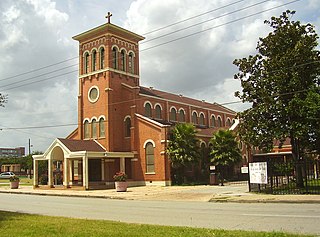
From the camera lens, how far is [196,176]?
4375cm

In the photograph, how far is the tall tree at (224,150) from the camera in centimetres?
4138

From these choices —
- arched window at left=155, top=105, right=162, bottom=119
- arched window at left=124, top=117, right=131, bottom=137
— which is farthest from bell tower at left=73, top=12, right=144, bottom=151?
arched window at left=155, top=105, right=162, bottom=119

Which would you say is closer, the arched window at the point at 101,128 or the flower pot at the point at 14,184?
the flower pot at the point at 14,184

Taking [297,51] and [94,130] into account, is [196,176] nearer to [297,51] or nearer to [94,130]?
[94,130]

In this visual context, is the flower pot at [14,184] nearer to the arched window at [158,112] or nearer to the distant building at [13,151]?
the arched window at [158,112]

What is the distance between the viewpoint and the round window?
45.4 metres

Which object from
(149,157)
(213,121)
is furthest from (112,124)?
(213,121)

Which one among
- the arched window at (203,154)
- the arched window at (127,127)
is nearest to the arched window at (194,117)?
the arched window at (203,154)

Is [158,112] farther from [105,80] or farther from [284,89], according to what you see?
[284,89]

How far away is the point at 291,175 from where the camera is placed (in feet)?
90.6

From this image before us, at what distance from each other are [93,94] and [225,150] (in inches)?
635

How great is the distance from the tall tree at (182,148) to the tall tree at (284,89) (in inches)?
468

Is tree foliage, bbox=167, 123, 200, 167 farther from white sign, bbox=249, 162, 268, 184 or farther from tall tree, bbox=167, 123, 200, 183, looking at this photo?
white sign, bbox=249, 162, 268, 184

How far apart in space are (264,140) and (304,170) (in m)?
3.21
